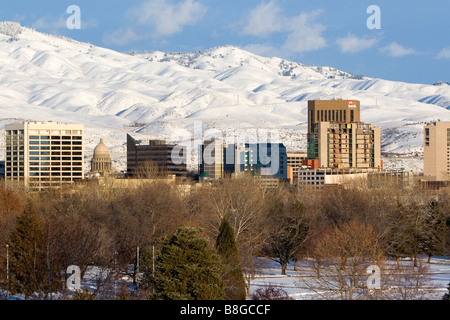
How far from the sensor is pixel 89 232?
44438 millimetres

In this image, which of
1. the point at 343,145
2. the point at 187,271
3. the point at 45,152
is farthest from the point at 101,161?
the point at 187,271

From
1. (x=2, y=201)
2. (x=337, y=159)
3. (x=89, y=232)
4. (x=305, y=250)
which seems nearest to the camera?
(x=89, y=232)

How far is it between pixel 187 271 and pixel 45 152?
11093 centimetres

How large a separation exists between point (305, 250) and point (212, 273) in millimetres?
28178

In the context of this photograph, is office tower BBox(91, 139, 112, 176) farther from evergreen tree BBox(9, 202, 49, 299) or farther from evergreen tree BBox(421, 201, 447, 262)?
evergreen tree BBox(9, 202, 49, 299)

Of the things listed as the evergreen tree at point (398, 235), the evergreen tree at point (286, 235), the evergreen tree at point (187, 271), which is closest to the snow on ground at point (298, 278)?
the evergreen tree at point (286, 235)

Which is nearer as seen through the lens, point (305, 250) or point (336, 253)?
point (336, 253)

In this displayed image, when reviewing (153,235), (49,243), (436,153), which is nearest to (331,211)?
(153,235)

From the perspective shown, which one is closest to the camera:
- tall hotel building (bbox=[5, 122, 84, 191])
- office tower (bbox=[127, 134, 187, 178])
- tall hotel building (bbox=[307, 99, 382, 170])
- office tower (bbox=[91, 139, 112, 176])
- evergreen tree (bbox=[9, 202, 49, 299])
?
evergreen tree (bbox=[9, 202, 49, 299])

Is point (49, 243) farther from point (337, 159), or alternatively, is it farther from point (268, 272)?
point (337, 159)

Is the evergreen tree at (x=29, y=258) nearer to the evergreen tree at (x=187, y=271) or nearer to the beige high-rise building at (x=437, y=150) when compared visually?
the evergreen tree at (x=187, y=271)

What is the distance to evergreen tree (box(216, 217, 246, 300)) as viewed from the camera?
36219 mm

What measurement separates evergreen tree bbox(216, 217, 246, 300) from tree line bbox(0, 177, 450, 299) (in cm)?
5

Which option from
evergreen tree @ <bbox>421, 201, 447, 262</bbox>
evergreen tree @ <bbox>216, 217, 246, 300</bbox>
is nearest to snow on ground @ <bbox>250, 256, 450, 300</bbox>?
evergreen tree @ <bbox>421, 201, 447, 262</bbox>
